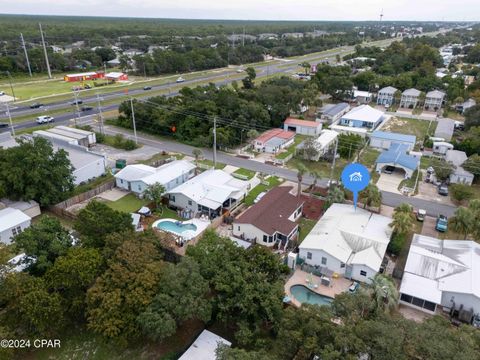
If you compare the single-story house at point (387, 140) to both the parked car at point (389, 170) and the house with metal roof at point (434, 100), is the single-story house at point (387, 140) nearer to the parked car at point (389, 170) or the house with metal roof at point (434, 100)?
the parked car at point (389, 170)

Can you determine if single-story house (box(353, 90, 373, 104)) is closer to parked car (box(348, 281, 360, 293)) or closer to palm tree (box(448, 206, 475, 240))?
palm tree (box(448, 206, 475, 240))

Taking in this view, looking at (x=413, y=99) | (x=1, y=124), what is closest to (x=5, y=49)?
(x=1, y=124)

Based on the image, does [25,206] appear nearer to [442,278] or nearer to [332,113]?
[442,278]

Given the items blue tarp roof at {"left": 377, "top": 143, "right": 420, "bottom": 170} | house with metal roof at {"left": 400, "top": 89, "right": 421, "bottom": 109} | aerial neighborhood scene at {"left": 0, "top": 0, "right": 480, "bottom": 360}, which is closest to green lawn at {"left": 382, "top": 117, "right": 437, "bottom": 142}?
aerial neighborhood scene at {"left": 0, "top": 0, "right": 480, "bottom": 360}

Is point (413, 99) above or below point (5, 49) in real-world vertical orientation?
below

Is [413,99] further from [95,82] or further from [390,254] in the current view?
[95,82]

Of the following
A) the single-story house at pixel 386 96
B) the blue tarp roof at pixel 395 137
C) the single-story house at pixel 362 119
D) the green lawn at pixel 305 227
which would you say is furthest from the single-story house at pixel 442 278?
the single-story house at pixel 386 96
